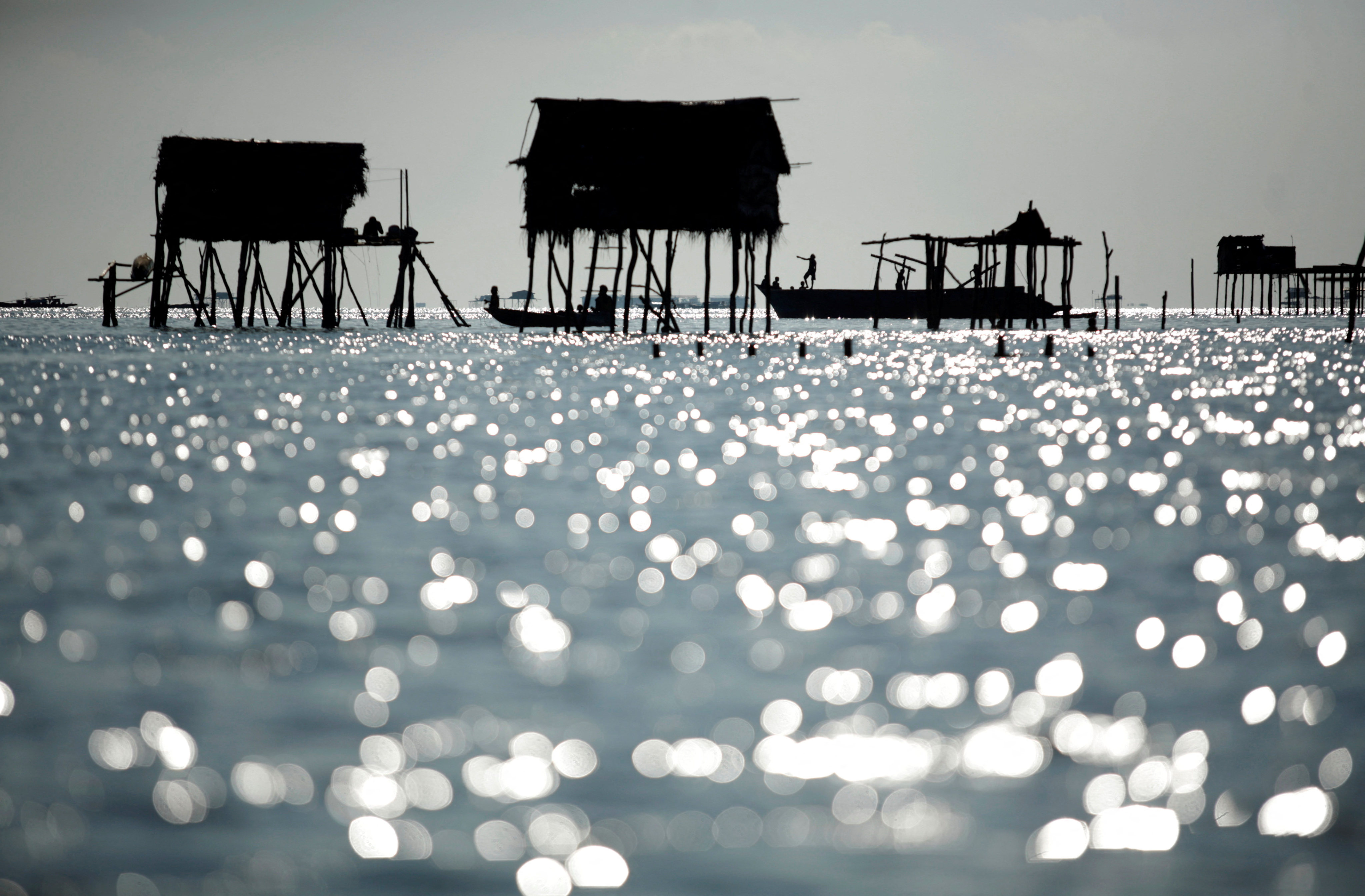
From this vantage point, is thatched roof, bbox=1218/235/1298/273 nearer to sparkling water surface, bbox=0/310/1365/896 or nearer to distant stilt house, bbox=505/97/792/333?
distant stilt house, bbox=505/97/792/333

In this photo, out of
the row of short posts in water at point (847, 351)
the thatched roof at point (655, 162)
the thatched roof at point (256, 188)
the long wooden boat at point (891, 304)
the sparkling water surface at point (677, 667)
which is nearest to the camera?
the sparkling water surface at point (677, 667)

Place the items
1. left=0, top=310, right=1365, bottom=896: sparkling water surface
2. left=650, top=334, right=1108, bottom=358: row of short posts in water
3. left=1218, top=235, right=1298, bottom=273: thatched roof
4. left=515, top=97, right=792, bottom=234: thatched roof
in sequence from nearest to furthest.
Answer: left=0, top=310, right=1365, bottom=896: sparkling water surface, left=650, top=334, right=1108, bottom=358: row of short posts in water, left=515, top=97, right=792, bottom=234: thatched roof, left=1218, top=235, right=1298, bottom=273: thatched roof

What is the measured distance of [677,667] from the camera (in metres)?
6.21

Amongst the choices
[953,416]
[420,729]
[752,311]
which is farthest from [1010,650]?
[752,311]

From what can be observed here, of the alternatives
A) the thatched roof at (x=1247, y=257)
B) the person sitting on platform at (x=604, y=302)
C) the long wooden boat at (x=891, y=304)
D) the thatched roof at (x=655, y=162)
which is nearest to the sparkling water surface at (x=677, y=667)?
the thatched roof at (x=655, y=162)

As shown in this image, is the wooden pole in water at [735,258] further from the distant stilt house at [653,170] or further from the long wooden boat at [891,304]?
the long wooden boat at [891,304]

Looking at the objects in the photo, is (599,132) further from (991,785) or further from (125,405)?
(991,785)

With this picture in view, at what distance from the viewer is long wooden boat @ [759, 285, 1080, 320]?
3145 inches

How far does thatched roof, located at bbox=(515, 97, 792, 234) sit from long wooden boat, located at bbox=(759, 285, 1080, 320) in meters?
30.1

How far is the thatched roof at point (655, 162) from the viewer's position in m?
44.8

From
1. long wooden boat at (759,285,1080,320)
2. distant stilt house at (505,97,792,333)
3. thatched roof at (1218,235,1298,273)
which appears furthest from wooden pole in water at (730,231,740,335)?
thatched roof at (1218,235,1298,273)

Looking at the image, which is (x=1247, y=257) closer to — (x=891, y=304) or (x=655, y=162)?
(x=891, y=304)

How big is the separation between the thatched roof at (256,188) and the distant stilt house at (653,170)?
23.1ft

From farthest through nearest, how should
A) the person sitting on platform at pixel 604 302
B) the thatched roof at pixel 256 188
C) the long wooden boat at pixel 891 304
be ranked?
1. the long wooden boat at pixel 891 304
2. the person sitting on platform at pixel 604 302
3. the thatched roof at pixel 256 188
